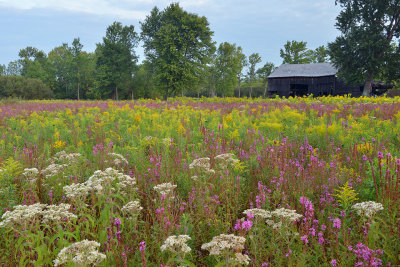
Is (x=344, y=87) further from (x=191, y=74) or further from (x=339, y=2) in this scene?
(x=191, y=74)

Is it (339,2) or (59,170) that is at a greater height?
(339,2)

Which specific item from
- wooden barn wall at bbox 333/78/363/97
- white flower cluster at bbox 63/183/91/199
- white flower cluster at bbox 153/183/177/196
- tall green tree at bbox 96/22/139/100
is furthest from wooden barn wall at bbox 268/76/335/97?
white flower cluster at bbox 63/183/91/199

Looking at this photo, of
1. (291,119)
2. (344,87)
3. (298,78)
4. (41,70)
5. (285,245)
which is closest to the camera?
(285,245)

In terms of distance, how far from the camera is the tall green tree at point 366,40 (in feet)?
111

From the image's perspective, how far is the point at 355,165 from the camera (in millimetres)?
3791

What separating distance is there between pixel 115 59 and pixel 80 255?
5726 cm

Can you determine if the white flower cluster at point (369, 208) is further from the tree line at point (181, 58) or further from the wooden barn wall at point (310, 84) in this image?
the wooden barn wall at point (310, 84)

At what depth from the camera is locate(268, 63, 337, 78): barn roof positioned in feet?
148

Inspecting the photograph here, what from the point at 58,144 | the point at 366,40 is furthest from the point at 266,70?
the point at 58,144

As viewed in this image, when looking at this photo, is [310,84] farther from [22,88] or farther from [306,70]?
[22,88]

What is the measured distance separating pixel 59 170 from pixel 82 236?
143 cm

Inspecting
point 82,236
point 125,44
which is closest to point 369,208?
point 82,236

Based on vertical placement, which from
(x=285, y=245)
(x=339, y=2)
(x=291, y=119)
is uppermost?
(x=339, y=2)

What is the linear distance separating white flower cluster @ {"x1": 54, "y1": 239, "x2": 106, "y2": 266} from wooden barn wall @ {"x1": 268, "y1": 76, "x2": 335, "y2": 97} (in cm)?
4916
